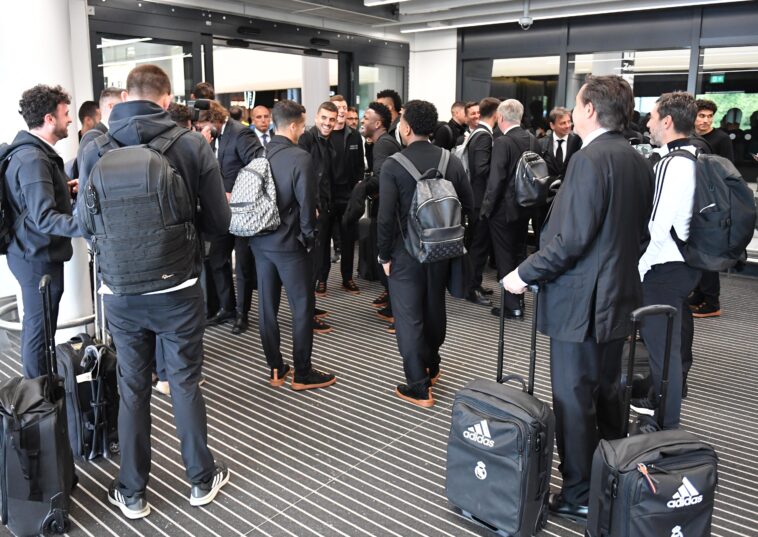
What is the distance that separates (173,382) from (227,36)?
6.56 m

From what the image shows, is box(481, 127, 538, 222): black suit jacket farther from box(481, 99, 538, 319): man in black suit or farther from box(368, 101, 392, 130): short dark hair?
box(368, 101, 392, 130): short dark hair

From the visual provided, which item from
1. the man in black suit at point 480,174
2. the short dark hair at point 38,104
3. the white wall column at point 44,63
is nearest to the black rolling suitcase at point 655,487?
the short dark hair at point 38,104

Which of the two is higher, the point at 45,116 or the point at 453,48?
the point at 453,48

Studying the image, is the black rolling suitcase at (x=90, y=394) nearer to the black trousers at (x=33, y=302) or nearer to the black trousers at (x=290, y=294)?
the black trousers at (x=33, y=302)

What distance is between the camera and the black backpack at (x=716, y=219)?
3.16 meters

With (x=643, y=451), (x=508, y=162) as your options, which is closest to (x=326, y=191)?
(x=508, y=162)

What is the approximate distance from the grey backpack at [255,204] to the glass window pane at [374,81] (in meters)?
6.76

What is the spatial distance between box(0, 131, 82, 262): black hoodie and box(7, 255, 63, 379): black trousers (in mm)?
69

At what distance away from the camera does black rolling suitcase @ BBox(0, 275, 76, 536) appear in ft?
7.97

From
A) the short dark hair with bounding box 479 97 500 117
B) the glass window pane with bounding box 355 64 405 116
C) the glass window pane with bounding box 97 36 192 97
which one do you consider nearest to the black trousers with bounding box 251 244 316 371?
the short dark hair with bounding box 479 97 500 117

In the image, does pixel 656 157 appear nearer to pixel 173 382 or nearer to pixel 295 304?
pixel 295 304

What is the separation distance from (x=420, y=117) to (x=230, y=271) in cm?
240

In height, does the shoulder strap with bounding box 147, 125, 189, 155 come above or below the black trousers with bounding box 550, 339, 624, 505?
above

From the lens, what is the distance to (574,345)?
2.58 meters
